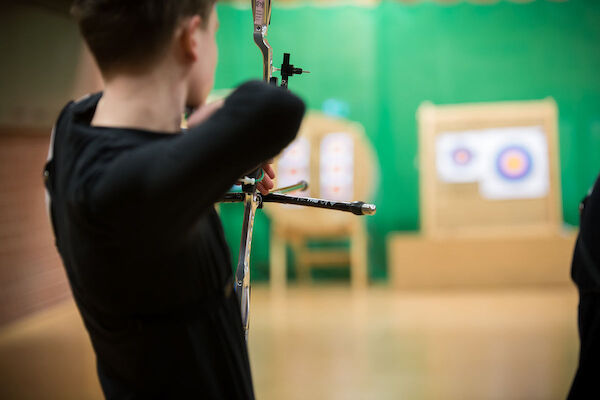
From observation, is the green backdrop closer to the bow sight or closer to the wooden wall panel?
the wooden wall panel

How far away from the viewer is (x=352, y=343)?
2418mm

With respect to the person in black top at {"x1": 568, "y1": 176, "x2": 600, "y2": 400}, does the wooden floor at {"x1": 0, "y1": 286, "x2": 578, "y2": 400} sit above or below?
below

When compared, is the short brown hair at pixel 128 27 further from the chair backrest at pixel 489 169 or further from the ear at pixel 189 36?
the chair backrest at pixel 489 169

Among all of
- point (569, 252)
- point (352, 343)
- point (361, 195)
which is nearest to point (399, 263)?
point (361, 195)

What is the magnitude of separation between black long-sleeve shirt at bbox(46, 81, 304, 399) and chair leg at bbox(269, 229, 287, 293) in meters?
3.26

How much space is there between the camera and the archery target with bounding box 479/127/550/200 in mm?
3652

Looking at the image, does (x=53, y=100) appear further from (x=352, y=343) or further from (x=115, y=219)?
(x=115, y=219)

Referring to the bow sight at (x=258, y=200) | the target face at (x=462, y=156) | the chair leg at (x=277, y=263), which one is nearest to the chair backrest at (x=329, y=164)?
the chair leg at (x=277, y=263)

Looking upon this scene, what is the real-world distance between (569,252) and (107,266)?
10.9 ft

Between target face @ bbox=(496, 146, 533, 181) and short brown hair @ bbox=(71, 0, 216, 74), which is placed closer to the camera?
short brown hair @ bbox=(71, 0, 216, 74)

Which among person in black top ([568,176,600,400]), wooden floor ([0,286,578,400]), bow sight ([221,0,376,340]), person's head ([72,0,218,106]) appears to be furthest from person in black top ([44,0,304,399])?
wooden floor ([0,286,578,400])

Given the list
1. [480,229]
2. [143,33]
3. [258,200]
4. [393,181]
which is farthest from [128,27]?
[393,181]

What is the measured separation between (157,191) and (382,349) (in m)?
1.94

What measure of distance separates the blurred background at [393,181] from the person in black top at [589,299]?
1.26m
